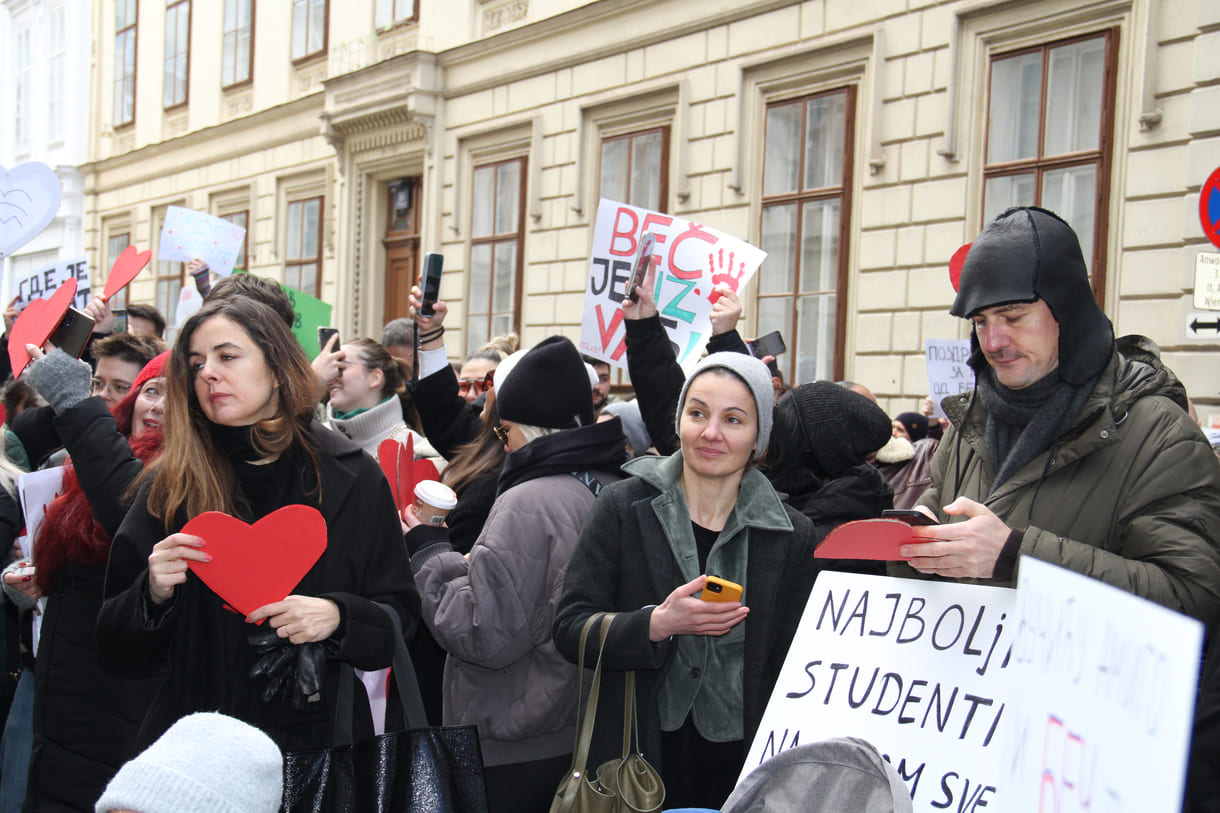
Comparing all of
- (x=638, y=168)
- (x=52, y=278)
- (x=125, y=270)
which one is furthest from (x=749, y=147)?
(x=125, y=270)

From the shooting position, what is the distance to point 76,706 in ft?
10.3

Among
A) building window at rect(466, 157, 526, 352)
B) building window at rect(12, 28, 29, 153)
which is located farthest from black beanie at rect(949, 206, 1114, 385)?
building window at rect(12, 28, 29, 153)

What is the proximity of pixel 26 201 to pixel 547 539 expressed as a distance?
10.9 ft

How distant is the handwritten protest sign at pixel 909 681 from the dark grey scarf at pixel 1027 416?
0.34m

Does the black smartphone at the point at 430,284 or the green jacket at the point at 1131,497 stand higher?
the black smartphone at the point at 430,284

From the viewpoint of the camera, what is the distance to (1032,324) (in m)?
2.27

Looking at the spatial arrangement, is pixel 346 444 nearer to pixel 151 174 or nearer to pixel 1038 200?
pixel 1038 200

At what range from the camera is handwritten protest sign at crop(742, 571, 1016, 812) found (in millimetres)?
2027

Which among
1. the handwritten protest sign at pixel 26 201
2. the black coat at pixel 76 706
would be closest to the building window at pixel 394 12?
the handwritten protest sign at pixel 26 201

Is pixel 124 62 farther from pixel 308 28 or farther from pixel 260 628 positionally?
pixel 260 628

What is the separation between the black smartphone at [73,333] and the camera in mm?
3178

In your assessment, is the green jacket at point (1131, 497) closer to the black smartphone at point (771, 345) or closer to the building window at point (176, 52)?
the black smartphone at point (771, 345)

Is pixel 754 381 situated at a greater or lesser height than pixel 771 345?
lesser

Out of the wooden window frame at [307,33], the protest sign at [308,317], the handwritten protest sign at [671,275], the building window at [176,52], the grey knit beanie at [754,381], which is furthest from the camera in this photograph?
the building window at [176,52]
